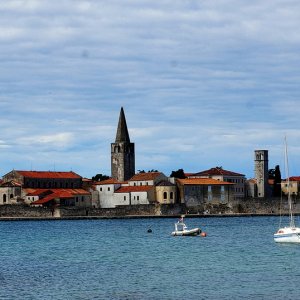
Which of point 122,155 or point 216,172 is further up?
point 122,155

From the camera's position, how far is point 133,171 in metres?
126

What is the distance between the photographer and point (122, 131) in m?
127

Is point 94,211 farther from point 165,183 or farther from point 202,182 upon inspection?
point 202,182

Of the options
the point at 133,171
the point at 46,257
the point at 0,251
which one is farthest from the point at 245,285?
the point at 133,171

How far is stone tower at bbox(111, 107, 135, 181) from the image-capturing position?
12456 cm

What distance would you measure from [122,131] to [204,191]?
1916 centimetres

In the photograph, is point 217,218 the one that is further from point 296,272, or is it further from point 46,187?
point 296,272

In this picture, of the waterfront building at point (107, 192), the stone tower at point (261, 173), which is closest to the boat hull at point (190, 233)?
the waterfront building at point (107, 192)

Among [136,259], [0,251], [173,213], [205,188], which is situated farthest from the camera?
[205,188]

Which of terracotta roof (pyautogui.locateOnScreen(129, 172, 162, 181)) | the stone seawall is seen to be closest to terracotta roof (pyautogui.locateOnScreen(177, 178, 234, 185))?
terracotta roof (pyautogui.locateOnScreen(129, 172, 162, 181))

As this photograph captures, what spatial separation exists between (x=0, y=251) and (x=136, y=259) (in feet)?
35.8

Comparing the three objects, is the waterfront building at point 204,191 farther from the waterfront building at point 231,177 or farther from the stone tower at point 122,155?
the stone tower at point 122,155

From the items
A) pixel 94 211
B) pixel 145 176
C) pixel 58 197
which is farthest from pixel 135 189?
pixel 58 197

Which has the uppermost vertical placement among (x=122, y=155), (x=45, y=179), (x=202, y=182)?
(x=122, y=155)
